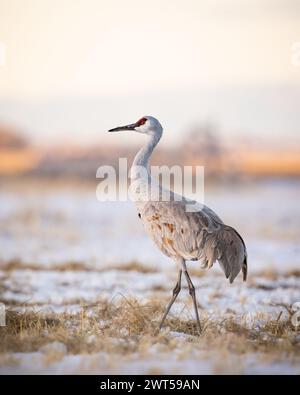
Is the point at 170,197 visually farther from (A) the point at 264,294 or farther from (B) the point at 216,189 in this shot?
(B) the point at 216,189

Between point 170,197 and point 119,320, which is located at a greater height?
point 170,197

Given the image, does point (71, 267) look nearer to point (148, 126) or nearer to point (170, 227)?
point (148, 126)

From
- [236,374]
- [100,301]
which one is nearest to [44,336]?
[236,374]

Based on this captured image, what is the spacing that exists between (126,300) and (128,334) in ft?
2.41

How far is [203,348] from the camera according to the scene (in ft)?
18.0

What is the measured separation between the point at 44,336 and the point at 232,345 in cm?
175

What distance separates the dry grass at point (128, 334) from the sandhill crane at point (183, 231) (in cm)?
33

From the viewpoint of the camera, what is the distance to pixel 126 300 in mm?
6992

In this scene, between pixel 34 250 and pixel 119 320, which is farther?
pixel 34 250

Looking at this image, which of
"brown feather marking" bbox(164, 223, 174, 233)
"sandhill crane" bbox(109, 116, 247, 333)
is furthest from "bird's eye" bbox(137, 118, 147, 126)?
"brown feather marking" bbox(164, 223, 174, 233)

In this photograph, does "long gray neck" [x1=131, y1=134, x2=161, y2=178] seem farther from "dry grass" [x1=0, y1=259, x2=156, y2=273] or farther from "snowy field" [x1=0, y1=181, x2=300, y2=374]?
"dry grass" [x1=0, y1=259, x2=156, y2=273]

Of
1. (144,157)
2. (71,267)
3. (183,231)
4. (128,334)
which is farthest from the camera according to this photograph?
(71,267)

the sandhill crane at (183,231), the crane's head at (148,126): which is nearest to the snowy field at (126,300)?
the sandhill crane at (183,231)

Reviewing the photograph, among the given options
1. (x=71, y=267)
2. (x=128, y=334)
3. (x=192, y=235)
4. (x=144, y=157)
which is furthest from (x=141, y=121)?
(x=71, y=267)
